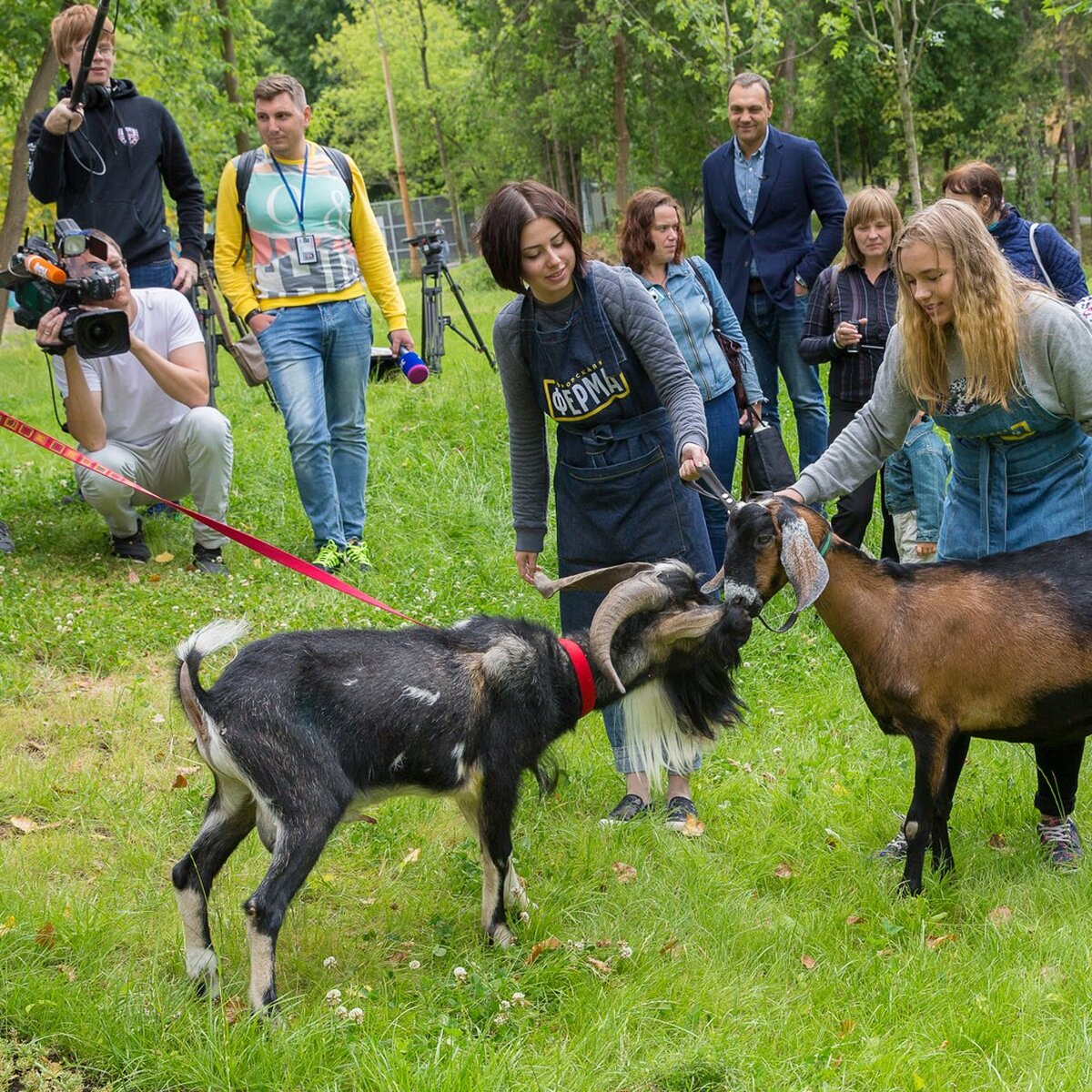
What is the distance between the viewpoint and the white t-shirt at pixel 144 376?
6.66m

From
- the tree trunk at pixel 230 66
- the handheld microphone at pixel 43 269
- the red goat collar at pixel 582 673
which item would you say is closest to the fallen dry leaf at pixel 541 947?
the red goat collar at pixel 582 673

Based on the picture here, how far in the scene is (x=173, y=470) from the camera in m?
7.01

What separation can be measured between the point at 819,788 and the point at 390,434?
233 inches

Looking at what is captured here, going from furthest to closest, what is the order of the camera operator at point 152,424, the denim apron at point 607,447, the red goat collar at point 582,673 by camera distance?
1. the camera operator at point 152,424
2. the denim apron at point 607,447
3. the red goat collar at point 582,673

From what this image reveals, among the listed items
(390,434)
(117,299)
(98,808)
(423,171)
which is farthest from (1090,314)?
(423,171)

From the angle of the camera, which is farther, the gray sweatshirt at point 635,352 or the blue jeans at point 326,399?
the blue jeans at point 326,399

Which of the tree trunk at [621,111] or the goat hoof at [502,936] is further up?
the tree trunk at [621,111]

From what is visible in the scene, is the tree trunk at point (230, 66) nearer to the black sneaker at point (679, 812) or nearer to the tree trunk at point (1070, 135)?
the black sneaker at point (679, 812)

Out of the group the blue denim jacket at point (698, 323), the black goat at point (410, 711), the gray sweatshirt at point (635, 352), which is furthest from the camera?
the blue denim jacket at point (698, 323)

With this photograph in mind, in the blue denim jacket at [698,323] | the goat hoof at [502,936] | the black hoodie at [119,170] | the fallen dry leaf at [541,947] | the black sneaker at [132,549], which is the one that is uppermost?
the black hoodie at [119,170]

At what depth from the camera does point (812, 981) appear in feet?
11.7

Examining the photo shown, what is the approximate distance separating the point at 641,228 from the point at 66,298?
2.70 metres

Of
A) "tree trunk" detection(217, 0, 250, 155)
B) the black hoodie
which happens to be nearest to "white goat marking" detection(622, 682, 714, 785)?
the black hoodie

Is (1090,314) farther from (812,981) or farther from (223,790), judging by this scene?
(223,790)
